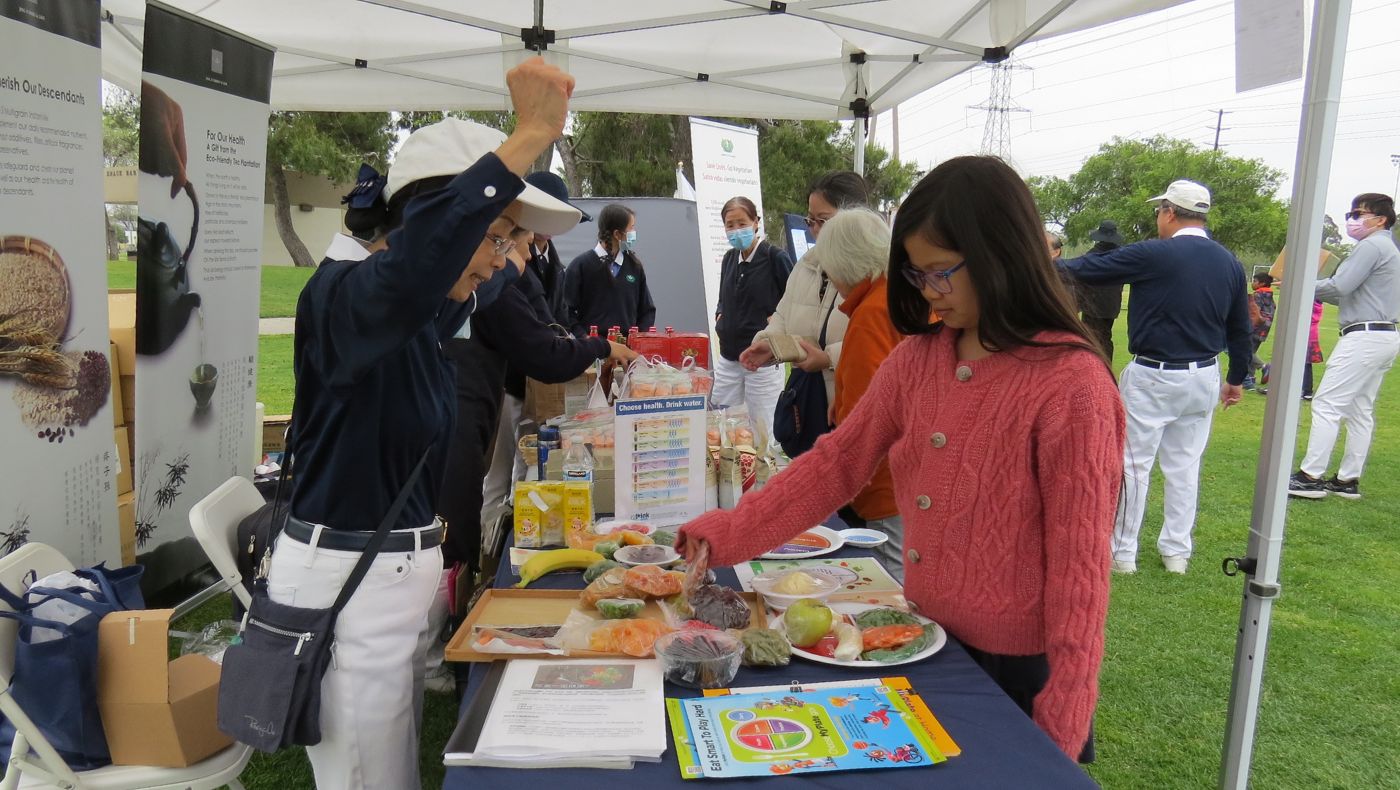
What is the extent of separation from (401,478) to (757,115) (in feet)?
18.5

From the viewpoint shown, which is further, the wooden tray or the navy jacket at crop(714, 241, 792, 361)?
the navy jacket at crop(714, 241, 792, 361)

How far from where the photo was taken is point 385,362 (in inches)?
57.9

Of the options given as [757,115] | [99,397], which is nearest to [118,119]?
[757,115]

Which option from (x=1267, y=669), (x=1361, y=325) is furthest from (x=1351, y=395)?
(x=1267, y=669)

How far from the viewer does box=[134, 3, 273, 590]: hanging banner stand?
327 cm

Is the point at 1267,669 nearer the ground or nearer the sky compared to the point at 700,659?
nearer the ground

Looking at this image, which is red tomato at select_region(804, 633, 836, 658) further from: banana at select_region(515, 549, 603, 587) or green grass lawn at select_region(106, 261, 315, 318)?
green grass lawn at select_region(106, 261, 315, 318)

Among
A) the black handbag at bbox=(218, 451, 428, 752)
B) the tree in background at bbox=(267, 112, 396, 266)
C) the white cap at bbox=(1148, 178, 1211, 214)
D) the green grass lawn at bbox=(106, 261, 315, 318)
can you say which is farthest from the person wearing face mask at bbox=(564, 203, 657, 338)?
the tree in background at bbox=(267, 112, 396, 266)

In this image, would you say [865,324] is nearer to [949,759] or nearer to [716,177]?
[949,759]

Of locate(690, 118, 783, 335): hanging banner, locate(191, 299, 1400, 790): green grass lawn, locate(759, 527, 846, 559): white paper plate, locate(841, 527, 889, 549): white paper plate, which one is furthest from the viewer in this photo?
locate(690, 118, 783, 335): hanging banner

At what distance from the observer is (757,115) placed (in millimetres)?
6562

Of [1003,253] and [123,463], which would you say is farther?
[123,463]

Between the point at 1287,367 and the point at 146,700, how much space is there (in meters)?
2.78

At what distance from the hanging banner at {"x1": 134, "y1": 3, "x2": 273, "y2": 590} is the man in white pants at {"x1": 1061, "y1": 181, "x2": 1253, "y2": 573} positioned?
4.26 m
